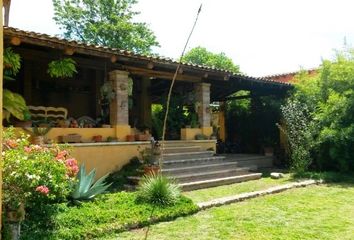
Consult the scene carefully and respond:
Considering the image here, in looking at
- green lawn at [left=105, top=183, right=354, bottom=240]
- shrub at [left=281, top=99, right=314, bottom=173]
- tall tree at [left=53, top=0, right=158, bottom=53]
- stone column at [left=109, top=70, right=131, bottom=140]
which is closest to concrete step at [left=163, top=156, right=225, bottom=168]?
stone column at [left=109, top=70, right=131, bottom=140]

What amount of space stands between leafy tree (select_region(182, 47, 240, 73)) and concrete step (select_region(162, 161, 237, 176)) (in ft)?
72.6

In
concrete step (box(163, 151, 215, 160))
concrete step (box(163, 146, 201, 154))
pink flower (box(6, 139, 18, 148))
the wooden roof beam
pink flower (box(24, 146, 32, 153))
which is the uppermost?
the wooden roof beam

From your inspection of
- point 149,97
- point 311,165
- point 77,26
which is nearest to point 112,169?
point 149,97

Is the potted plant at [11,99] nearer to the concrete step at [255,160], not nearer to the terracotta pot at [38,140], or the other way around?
the terracotta pot at [38,140]

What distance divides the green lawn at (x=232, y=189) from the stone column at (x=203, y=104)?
2787mm

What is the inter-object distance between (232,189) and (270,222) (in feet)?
10.0

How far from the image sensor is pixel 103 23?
30000 mm

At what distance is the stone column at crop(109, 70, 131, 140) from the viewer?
1016 cm

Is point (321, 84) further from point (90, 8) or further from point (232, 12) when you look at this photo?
point (90, 8)

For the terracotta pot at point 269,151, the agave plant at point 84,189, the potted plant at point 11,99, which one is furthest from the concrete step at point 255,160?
the potted plant at point 11,99

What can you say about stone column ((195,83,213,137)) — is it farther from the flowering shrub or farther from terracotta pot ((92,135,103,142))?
the flowering shrub

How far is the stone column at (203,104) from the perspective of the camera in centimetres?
1264

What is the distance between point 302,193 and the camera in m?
9.07

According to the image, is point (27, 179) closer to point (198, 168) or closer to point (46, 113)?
point (46, 113)
